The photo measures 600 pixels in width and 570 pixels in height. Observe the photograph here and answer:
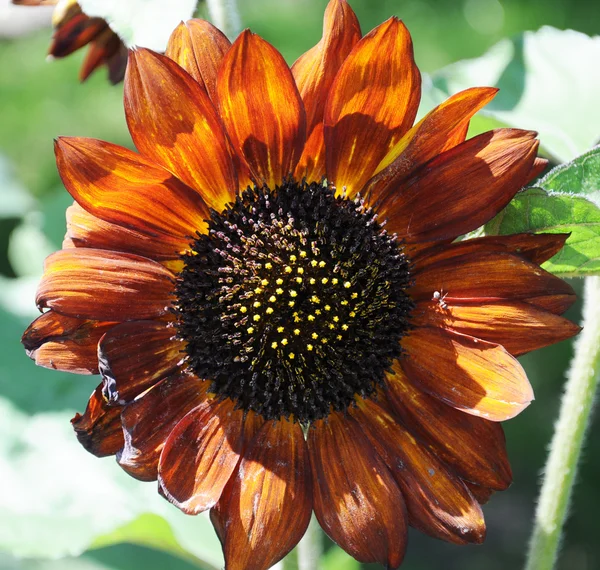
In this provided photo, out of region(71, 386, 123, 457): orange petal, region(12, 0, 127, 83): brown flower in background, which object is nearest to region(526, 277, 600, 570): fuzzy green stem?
region(71, 386, 123, 457): orange petal

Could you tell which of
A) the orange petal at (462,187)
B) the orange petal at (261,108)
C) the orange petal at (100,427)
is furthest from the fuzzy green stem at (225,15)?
the orange petal at (100,427)

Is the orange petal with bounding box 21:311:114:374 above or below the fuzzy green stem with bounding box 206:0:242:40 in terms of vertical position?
below

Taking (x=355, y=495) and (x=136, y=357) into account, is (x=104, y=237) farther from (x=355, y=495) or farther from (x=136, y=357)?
(x=355, y=495)

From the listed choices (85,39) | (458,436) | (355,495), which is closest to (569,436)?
(458,436)

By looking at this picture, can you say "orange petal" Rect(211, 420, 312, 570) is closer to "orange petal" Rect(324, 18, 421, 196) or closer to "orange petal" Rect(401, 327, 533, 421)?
"orange petal" Rect(401, 327, 533, 421)

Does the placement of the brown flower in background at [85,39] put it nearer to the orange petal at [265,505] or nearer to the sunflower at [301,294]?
the sunflower at [301,294]

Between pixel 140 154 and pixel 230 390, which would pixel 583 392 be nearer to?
pixel 230 390
